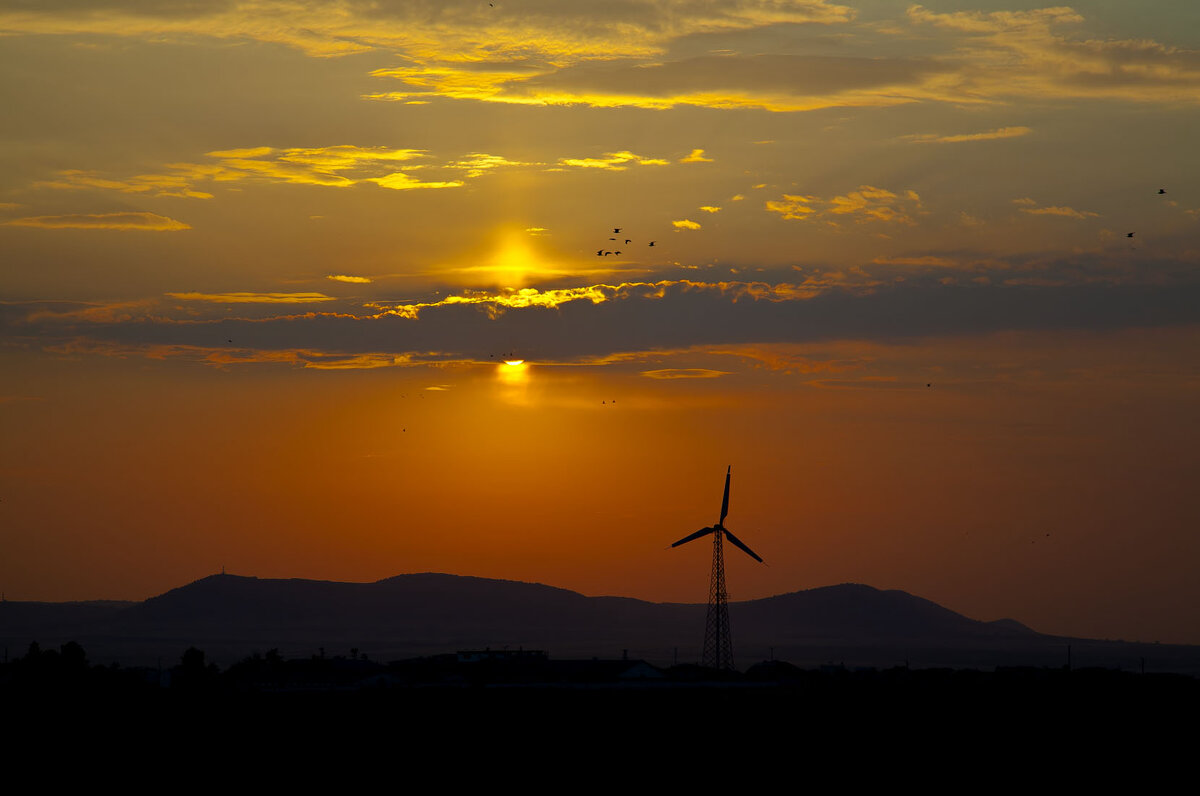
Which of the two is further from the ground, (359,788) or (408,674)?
(408,674)

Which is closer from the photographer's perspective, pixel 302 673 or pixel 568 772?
pixel 568 772

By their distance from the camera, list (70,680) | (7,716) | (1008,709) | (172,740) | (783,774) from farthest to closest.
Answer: (70,680) < (1008,709) < (7,716) < (172,740) < (783,774)

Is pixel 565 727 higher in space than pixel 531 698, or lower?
lower

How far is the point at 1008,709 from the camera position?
157250 mm

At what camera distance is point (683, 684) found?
16962cm

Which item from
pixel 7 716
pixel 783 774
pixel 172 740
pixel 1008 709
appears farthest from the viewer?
pixel 1008 709

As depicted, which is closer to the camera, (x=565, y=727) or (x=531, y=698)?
(x=565, y=727)

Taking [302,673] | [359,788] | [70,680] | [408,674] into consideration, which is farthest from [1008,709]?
[70,680]

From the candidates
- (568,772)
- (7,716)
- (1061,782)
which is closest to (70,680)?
(7,716)

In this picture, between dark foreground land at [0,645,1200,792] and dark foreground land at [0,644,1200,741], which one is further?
dark foreground land at [0,644,1200,741]

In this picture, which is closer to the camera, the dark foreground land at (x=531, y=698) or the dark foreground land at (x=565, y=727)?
the dark foreground land at (x=565, y=727)

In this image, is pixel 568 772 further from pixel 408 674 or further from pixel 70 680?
pixel 70 680

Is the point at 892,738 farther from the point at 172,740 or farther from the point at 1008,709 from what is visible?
the point at 172,740

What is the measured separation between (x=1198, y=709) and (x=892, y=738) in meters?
55.1
